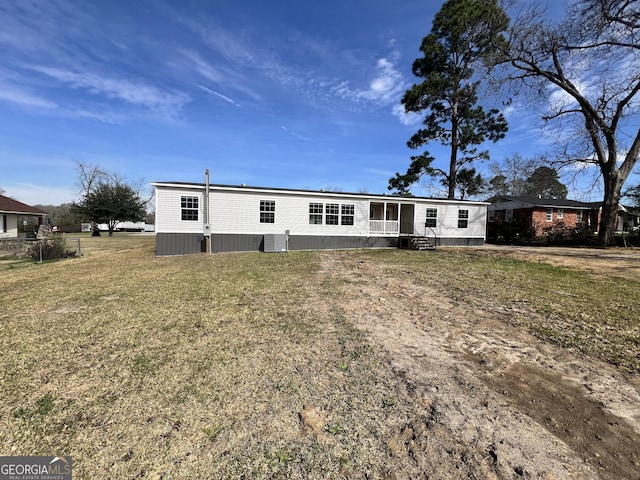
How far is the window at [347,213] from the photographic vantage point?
52.7 ft

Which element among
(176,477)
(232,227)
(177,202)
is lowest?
(176,477)

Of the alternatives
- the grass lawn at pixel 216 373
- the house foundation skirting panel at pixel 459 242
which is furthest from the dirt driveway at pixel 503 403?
the house foundation skirting panel at pixel 459 242

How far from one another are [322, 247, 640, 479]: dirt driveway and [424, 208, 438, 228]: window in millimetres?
13198

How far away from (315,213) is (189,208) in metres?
6.12

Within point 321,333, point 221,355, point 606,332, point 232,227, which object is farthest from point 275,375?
point 232,227

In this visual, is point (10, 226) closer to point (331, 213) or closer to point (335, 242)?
point (331, 213)

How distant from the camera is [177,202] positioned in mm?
12820

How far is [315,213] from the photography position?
15484mm

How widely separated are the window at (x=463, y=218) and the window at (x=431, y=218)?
1.77m

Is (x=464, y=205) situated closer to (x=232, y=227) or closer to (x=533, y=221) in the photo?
(x=533, y=221)

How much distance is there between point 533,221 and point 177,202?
82.5ft

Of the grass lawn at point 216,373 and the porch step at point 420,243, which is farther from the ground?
the porch step at point 420,243

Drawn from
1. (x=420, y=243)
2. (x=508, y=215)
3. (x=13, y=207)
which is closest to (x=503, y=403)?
(x=420, y=243)

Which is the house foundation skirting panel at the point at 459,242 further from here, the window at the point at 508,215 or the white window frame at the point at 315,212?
the window at the point at 508,215
